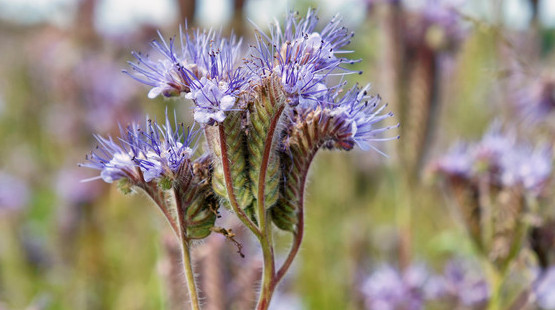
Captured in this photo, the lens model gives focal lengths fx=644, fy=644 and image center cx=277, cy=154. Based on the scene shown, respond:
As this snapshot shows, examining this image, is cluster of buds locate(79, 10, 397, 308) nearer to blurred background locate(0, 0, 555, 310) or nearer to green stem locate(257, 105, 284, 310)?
green stem locate(257, 105, 284, 310)

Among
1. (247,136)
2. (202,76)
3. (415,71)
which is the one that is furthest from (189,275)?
(415,71)

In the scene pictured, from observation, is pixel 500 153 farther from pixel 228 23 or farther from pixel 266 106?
pixel 228 23

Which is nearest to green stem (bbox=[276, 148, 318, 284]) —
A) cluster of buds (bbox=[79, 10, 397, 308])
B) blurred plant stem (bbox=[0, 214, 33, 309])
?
cluster of buds (bbox=[79, 10, 397, 308])

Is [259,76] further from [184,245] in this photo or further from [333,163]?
[333,163]

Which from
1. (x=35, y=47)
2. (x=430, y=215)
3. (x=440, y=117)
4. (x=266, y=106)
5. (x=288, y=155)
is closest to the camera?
(x=266, y=106)

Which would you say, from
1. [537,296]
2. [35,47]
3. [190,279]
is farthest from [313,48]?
[35,47]

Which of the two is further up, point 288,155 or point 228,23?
point 228,23

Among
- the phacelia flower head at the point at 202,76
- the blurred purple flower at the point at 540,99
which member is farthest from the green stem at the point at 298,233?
the blurred purple flower at the point at 540,99
